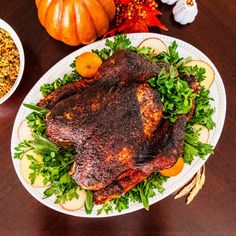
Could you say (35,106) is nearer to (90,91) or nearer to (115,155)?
(90,91)

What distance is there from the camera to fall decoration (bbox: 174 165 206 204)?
4.29ft

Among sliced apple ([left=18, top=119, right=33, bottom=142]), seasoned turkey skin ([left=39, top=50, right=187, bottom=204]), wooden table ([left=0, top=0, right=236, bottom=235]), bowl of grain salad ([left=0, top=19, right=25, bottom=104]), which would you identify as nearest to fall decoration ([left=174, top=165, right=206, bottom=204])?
wooden table ([left=0, top=0, right=236, bottom=235])

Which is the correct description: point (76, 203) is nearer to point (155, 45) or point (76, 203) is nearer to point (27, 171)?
point (27, 171)

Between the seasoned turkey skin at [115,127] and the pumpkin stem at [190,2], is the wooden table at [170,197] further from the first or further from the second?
the seasoned turkey skin at [115,127]

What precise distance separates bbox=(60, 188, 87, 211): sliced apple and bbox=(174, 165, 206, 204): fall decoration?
1.05 ft

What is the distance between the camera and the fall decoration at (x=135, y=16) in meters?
1.32

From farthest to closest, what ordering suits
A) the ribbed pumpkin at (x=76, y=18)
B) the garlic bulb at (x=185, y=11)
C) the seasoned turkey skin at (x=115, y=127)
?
the garlic bulb at (x=185, y=11) < the ribbed pumpkin at (x=76, y=18) < the seasoned turkey skin at (x=115, y=127)

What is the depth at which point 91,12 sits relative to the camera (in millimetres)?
1207

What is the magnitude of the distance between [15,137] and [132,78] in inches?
17.1

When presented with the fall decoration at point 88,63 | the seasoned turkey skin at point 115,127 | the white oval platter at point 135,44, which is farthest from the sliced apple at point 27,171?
the fall decoration at point 88,63

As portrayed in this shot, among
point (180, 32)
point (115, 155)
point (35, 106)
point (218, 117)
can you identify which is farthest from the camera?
point (180, 32)

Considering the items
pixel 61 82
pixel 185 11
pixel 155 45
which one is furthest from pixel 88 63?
pixel 185 11

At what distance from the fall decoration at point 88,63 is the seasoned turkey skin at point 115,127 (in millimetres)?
80

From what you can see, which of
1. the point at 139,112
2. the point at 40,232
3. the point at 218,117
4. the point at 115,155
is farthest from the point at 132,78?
the point at 40,232
